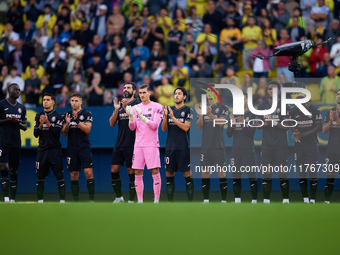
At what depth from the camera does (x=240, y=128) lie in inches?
366

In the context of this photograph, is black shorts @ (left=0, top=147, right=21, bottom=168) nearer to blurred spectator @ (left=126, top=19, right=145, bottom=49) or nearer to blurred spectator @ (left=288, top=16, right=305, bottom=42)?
blurred spectator @ (left=126, top=19, right=145, bottom=49)

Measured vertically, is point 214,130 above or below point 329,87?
below

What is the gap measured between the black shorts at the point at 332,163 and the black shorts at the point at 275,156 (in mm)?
809

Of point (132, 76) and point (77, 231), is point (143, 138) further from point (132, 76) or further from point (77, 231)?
point (132, 76)

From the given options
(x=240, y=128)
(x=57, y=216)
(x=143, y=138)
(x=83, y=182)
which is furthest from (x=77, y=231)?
(x=83, y=182)

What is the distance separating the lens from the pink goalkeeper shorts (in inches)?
329

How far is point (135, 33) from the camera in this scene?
44.7 feet

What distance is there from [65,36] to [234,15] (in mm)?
4612

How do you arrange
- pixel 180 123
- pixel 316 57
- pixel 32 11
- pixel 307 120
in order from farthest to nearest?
pixel 32 11, pixel 316 57, pixel 307 120, pixel 180 123

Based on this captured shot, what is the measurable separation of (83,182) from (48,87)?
9.56 ft

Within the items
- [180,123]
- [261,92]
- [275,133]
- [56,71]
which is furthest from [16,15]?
[275,133]

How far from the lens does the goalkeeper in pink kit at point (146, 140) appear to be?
8.35 m

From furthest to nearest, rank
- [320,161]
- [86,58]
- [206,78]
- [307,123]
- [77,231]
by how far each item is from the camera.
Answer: [86,58], [206,78], [320,161], [307,123], [77,231]

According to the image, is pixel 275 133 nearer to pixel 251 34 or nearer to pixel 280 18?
pixel 251 34
